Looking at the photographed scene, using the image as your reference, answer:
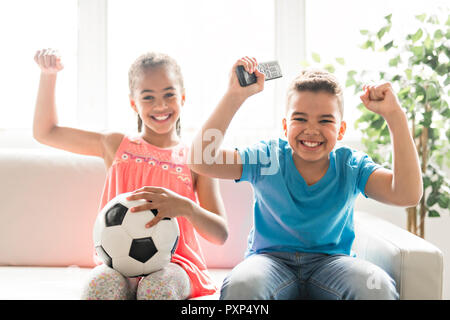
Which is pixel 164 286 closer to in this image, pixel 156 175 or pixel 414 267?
pixel 156 175

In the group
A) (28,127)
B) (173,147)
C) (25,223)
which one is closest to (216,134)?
(173,147)

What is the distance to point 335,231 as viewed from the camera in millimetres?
1310

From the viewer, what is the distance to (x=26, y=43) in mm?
2236

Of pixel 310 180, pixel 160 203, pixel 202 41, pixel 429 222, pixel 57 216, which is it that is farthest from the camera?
pixel 202 41

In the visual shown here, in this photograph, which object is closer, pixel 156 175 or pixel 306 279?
pixel 306 279

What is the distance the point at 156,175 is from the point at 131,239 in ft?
1.19

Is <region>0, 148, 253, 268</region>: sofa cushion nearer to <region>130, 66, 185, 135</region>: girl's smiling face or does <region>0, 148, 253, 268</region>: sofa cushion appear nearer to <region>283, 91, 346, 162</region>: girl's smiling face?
<region>130, 66, 185, 135</region>: girl's smiling face

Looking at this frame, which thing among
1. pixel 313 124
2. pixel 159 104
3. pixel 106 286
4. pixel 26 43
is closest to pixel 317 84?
pixel 313 124

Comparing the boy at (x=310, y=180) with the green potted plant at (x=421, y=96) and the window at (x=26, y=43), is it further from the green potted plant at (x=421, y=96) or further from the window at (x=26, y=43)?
the window at (x=26, y=43)

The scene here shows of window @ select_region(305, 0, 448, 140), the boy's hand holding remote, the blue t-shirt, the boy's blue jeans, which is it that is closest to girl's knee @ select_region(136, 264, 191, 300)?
the boy's blue jeans

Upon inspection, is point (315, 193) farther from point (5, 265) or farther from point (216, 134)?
point (5, 265)

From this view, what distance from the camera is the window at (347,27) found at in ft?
7.08

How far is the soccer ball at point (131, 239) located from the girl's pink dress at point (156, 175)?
9.0 inches
